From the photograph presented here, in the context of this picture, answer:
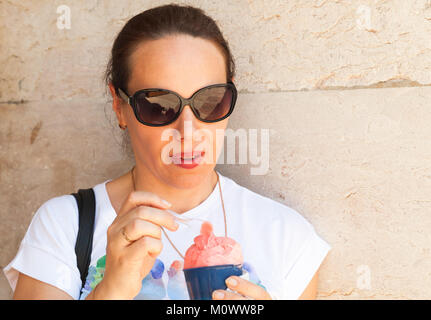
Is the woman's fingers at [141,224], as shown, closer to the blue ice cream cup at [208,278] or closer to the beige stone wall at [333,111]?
the blue ice cream cup at [208,278]

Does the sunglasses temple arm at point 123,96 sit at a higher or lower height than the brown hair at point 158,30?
lower

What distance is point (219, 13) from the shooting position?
2.07 meters

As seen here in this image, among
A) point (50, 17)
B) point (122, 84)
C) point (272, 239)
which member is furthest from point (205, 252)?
point (50, 17)

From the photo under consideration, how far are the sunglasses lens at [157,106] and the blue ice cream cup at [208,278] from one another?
0.55 metres

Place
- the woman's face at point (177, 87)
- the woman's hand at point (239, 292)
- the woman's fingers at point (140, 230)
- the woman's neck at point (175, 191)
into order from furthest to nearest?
the woman's neck at point (175, 191)
the woman's face at point (177, 87)
the woman's hand at point (239, 292)
the woman's fingers at point (140, 230)

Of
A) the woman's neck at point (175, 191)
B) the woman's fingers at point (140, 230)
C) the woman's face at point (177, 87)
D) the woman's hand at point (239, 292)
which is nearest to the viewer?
the woman's fingers at point (140, 230)

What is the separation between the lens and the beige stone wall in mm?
1834

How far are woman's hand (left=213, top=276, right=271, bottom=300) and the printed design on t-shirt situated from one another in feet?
0.37

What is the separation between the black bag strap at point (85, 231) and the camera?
5.07 feet

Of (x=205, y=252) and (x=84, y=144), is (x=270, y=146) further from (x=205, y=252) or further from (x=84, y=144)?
(x=84, y=144)

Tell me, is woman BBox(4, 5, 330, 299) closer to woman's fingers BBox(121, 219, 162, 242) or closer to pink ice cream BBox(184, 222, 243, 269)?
pink ice cream BBox(184, 222, 243, 269)

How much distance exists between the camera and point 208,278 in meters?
1.47

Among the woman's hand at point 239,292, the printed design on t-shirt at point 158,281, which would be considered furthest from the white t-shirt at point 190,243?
the woman's hand at point 239,292

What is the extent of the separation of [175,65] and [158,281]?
0.79 m
